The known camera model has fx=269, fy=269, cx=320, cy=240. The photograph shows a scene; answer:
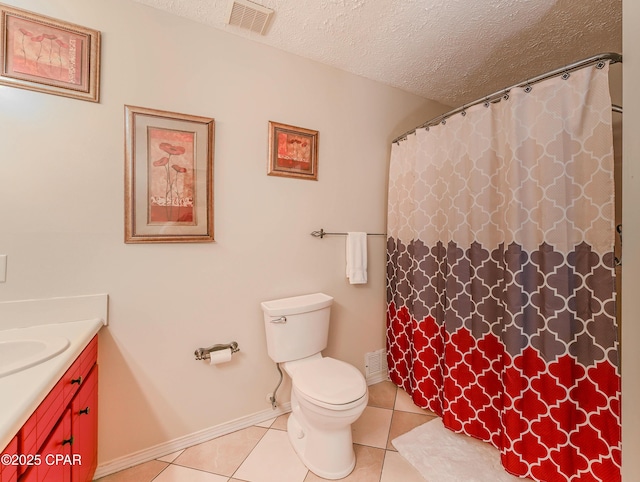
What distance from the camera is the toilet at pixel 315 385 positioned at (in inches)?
51.2

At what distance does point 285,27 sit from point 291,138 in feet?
1.91

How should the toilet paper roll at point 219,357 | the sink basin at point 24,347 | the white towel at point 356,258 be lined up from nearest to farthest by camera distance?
the sink basin at point 24,347 → the toilet paper roll at point 219,357 → the white towel at point 356,258

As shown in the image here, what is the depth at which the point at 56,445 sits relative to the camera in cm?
87

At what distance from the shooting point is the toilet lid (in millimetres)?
1302

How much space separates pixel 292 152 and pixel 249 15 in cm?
72

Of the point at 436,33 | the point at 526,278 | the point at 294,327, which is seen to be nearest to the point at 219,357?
the point at 294,327

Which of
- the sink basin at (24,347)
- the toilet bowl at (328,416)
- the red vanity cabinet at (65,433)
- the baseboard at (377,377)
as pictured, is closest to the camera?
the red vanity cabinet at (65,433)

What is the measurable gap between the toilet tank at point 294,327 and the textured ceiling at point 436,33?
5.20 feet

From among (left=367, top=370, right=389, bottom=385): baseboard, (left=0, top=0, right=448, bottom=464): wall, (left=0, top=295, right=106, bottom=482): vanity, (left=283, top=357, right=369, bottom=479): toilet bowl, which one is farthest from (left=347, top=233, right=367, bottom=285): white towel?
(left=0, top=295, right=106, bottom=482): vanity

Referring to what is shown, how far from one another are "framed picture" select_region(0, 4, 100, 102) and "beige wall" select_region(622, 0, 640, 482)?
6.72 feet

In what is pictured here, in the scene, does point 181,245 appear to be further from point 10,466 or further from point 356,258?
point 356,258

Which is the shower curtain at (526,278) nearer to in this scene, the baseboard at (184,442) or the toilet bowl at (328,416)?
the toilet bowl at (328,416)

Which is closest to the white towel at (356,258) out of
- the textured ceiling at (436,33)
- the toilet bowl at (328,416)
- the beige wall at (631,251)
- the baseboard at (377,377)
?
the toilet bowl at (328,416)

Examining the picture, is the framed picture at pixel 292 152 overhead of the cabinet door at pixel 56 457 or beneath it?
overhead
